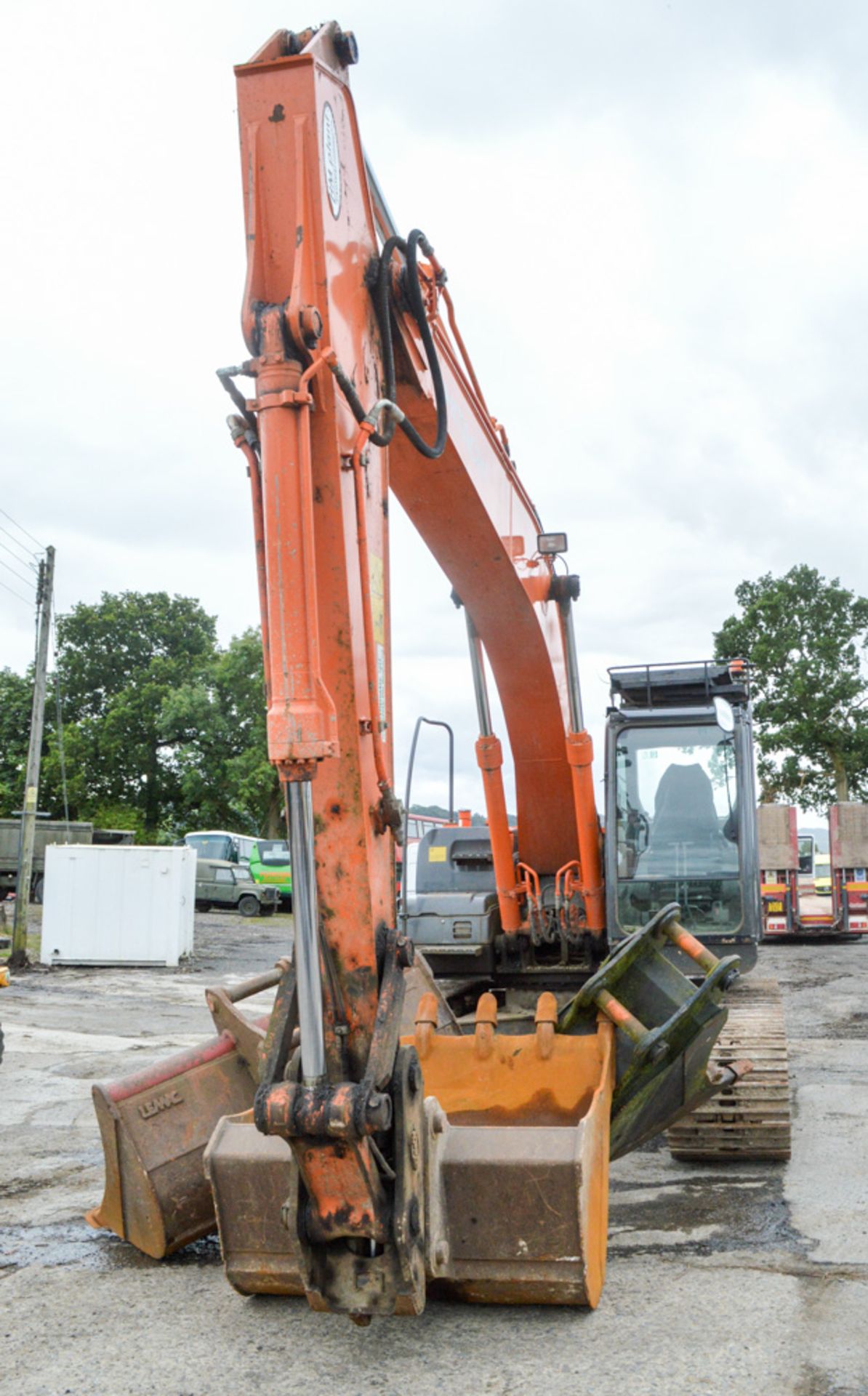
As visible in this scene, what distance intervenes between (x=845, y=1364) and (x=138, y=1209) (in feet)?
8.66

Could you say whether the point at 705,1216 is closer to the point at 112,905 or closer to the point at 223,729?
the point at 112,905

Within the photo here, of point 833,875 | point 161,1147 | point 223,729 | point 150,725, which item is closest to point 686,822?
point 161,1147

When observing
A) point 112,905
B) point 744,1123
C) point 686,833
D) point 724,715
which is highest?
point 724,715

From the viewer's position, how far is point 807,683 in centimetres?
3975

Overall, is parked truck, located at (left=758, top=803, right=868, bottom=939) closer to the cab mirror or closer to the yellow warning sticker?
the cab mirror

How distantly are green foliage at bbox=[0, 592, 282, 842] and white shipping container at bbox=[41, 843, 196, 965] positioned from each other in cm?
2304

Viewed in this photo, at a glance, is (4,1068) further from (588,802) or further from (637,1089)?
(637,1089)

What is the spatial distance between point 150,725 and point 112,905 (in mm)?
28303

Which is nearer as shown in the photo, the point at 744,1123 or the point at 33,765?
the point at 744,1123

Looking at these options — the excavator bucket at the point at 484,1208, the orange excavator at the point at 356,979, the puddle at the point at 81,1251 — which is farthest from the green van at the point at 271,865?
the excavator bucket at the point at 484,1208

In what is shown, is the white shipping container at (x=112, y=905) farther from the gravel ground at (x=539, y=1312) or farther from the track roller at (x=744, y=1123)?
the track roller at (x=744, y=1123)

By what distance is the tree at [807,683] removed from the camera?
3878 cm

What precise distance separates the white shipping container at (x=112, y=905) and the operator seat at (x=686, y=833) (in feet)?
38.2

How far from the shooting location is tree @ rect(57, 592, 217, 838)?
4638 cm
